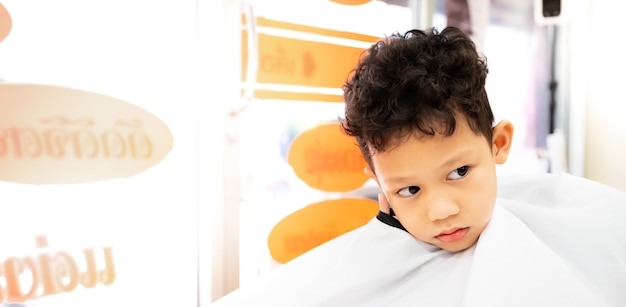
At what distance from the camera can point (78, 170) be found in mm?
1001

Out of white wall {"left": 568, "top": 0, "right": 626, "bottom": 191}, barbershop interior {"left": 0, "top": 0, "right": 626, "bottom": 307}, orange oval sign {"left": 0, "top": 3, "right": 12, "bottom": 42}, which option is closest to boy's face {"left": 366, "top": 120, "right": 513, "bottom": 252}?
barbershop interior {"left": 0, "top": 0, "right": 626, "bottom": 307}

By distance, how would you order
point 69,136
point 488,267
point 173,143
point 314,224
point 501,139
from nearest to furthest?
point 488,267 → point 501,139 → point 69,136 → point 173,143 → point 314,224

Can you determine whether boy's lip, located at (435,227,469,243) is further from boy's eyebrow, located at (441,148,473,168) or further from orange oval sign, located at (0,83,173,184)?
orange oval sign, located at (0,83,173,184)

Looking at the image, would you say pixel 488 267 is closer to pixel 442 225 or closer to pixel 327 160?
pixel 442 225

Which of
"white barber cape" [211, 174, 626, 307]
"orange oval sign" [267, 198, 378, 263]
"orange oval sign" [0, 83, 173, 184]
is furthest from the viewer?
"orange oval sign" [267, 198, 378, 263]

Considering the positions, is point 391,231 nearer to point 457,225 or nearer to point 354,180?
point 457,225

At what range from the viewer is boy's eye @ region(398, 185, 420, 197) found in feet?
2.55

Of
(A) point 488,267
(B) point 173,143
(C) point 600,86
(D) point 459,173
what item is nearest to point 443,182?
(D) point 459,173

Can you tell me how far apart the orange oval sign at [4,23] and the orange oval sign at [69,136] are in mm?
99

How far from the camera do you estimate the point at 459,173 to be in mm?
757

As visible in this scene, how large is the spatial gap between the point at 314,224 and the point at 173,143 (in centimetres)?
48

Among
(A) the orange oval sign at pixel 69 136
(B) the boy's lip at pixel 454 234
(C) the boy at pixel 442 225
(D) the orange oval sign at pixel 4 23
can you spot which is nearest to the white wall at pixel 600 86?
(C) the boy at pixel 442 225

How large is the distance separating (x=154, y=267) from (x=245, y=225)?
0.84 ft

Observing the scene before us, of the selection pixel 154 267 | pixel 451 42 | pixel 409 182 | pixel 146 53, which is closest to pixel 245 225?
pixel 154 267
